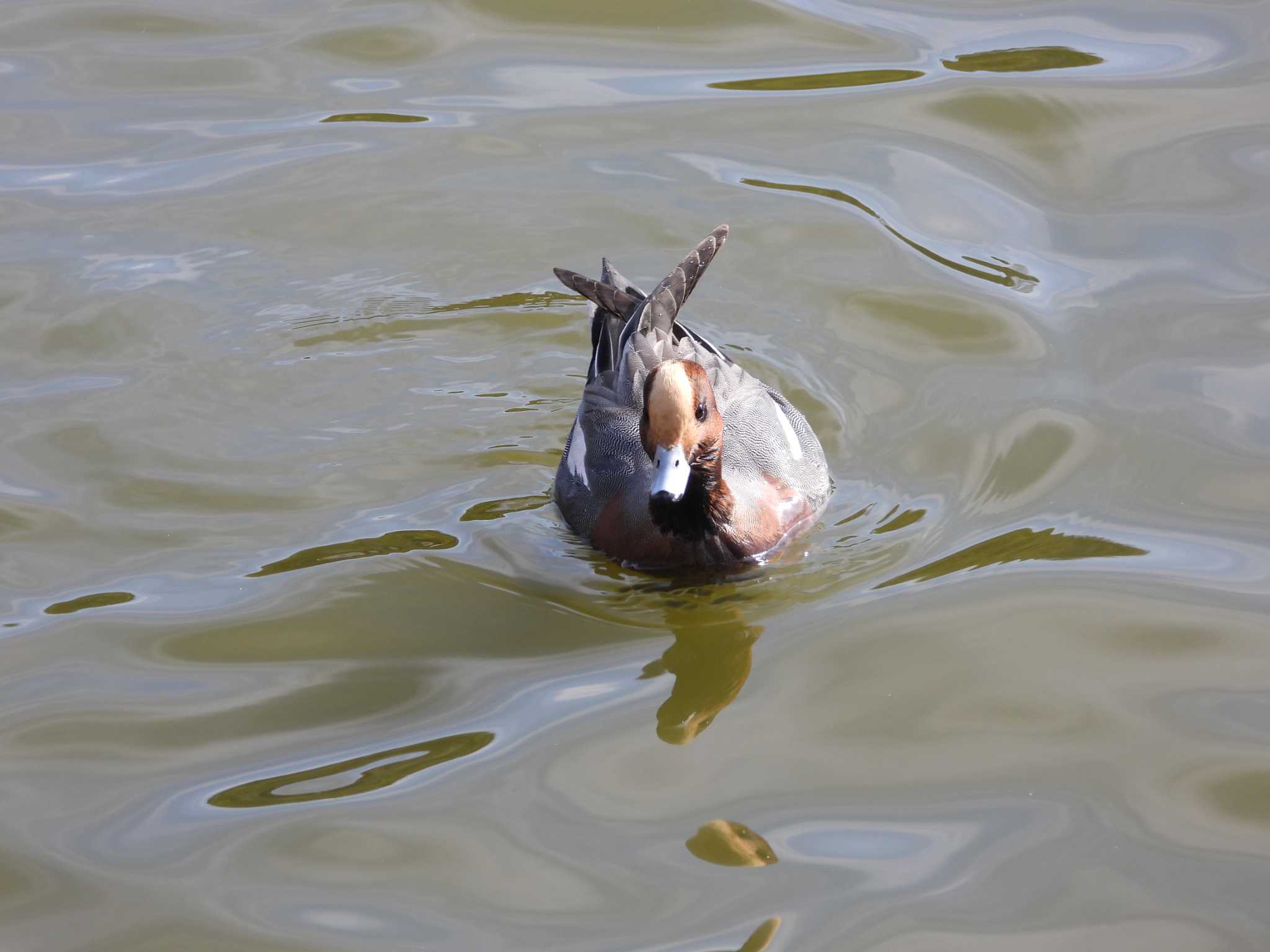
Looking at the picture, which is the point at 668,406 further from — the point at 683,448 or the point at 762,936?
the point at 762,936

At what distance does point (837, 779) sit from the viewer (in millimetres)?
5016

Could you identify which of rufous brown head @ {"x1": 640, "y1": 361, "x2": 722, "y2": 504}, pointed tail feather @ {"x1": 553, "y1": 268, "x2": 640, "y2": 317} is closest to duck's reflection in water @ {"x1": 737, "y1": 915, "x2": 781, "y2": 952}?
rufous brown head @ {"x1": 640, "y1": 361, "x2": 722, "y2": 504}

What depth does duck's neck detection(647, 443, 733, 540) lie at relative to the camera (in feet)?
20.6

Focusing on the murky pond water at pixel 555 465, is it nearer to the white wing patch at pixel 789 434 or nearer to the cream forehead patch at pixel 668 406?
the white wing patch at pixel 789 434

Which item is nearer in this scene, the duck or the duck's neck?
the duck

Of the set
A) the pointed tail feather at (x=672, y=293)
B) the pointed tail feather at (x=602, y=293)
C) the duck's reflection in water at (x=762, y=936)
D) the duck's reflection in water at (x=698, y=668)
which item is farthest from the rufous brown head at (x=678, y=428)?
the duck's reflection in water at (x=762, y=936)

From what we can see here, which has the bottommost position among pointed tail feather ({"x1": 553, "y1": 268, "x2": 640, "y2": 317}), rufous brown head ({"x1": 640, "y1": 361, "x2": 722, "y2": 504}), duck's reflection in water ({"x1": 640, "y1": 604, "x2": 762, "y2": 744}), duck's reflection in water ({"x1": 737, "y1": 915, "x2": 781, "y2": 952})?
duck's reflection in water ({"x1": 737, "y1": 915, "x2": 781, "y2": 952})

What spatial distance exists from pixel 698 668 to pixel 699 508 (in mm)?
838

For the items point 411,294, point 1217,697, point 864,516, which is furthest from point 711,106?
point 1217,697

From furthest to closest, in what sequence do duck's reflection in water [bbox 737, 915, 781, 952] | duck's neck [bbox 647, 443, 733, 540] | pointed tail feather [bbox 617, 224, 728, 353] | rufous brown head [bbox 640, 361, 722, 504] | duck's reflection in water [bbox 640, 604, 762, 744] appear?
pointed tail feather [bbox 617, 224, 728, 353] → duck's neck [bbox 647, 443, 733, 540] → rufous brown head [bbox 640, 361, 722, 504] → duck's reflection in water [bbox 640, 604, 762, 744] → duck's reflection in water [bbox 737, 915, 781, 952]

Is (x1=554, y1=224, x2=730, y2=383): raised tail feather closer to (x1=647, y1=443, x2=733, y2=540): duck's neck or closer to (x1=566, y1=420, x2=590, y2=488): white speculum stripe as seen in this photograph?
(x1=566, y1=420, x2=590, y2=488): white speculum stripe

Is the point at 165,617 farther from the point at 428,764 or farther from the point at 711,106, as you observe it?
the point at 711,106

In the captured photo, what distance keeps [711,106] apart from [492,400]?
3248 mm

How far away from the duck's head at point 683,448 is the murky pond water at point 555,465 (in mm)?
311
